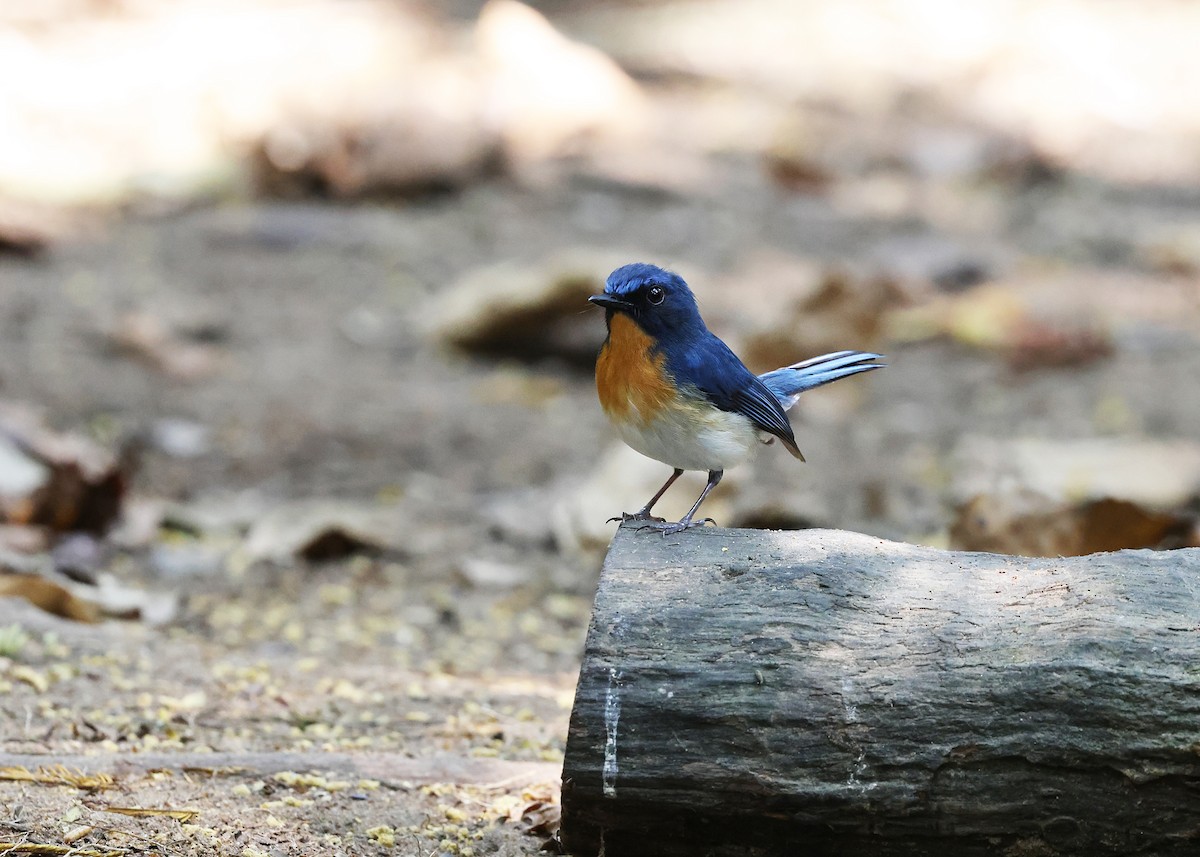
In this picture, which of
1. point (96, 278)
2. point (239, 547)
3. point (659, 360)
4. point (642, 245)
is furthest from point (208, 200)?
point (659, 360)

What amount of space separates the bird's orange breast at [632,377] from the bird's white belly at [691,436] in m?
0.03

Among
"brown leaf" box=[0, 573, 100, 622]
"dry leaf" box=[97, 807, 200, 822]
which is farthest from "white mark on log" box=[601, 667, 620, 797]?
"brown leaf" box=[0, 573, 100, 622]

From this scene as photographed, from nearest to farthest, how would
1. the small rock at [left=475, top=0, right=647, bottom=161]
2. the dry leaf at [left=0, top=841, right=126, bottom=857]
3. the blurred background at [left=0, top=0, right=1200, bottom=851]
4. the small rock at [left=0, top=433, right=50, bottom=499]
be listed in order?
the dry leaf at [left=0, top=841, right=126, bottom=857] < the blurred background at [left=0, top=0, right=1200, bottom=851] < the small rock at [left=0, top=433, right=50, bottom=499] < the small rock at [left=475, top=0, right=647, bottom=161]

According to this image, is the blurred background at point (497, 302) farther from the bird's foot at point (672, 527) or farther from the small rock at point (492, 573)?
the bird's foot at point (672, 527)

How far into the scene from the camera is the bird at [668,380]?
3.95m

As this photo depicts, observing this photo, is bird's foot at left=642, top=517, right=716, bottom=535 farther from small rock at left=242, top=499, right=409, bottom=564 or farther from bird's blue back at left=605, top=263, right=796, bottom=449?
small rock at left=242, top=499, right=409, bottom=564

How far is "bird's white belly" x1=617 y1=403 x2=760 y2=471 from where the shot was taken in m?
3.95

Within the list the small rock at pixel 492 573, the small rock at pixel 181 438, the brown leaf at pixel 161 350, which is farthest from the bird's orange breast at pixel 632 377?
→ the brown leaf at pixel 161 350

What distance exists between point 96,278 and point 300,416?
99.6 inches

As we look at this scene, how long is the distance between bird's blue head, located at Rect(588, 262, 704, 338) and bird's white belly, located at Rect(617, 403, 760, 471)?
26cm

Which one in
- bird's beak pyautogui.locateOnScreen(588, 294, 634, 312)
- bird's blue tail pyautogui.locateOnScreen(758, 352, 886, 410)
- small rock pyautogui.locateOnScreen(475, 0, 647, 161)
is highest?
small rock pyautogui.locateOnScreen(475, 0, 647, 161)

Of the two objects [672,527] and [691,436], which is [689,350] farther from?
[672,527]

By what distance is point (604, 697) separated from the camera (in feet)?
9.05

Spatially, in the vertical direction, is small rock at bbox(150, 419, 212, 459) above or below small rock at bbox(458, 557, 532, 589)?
above
